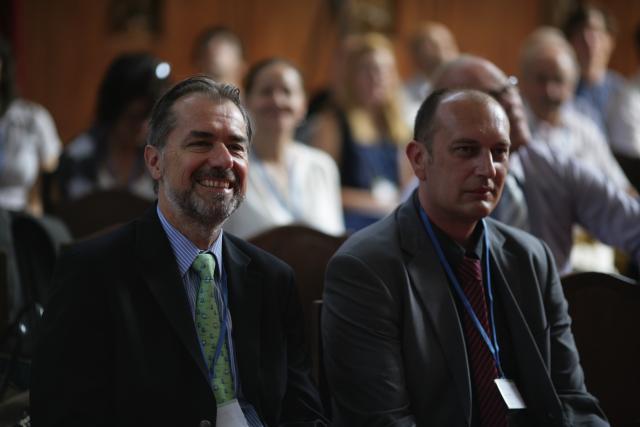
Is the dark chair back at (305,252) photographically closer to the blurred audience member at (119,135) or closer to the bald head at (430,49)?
the blurred audience member at (119,135)

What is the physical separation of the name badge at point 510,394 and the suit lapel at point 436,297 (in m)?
0.08

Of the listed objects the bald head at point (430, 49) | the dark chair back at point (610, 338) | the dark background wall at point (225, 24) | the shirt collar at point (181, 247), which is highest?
the dark background wall at point (225, 24)

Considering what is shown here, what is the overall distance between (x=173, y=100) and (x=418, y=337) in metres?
0.79

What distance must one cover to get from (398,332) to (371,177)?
3.00 m

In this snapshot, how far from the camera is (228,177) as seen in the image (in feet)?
7.03

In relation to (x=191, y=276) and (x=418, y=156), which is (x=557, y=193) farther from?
(x=191, y=276)

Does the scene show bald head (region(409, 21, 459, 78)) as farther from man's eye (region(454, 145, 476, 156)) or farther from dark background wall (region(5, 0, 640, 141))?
man's eye (region(454, 145, 476, 156))

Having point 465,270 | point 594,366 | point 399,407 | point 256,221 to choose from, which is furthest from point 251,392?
point 256,221

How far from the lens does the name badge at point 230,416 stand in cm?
203

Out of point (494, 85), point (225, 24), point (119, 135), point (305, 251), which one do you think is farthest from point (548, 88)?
point (225, 24)

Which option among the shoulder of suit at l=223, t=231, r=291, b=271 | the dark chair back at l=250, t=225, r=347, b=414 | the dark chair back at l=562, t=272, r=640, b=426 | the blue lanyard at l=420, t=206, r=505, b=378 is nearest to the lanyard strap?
the shoulder of suit at l=223, t=231, r=291, b=271

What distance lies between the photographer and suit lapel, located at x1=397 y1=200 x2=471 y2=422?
224cm

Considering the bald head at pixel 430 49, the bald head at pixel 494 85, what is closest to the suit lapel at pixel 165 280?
the bald head at pixel 494 85

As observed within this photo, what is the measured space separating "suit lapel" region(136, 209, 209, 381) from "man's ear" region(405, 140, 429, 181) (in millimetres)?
736
